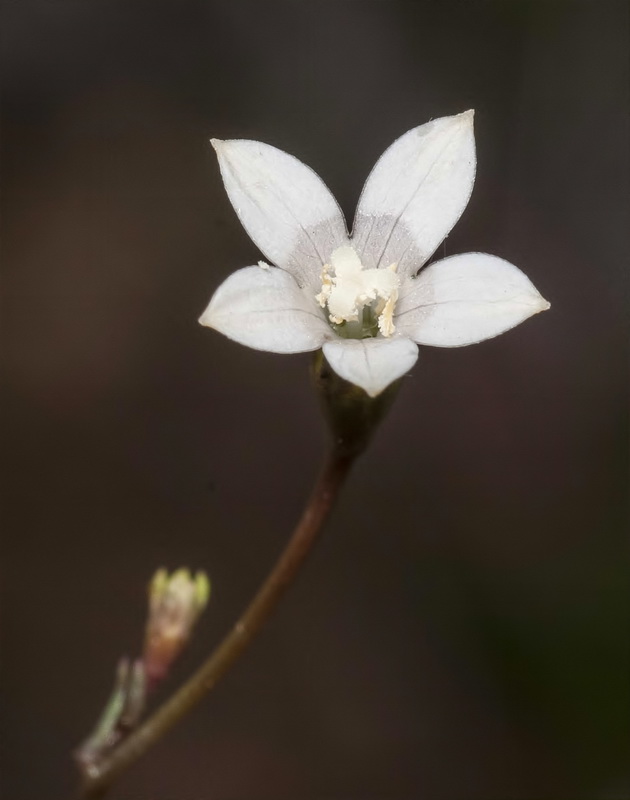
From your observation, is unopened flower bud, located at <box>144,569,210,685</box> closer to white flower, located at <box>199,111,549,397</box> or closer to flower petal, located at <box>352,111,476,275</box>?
white flower, located at <box>199,111,549,397</box>

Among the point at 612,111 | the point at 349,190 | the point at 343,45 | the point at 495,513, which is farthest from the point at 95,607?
the point at 612,111

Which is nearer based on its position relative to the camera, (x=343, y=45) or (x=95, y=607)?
(x=95, y=607)

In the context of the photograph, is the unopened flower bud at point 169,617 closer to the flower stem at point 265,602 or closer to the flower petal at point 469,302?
the flower stem at point 265,602

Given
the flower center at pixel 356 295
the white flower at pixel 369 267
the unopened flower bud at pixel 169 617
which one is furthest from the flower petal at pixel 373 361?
the unopened flower bud at pixel 169 617

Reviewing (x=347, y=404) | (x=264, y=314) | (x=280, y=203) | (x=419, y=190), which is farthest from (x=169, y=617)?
(x=419, y=190)

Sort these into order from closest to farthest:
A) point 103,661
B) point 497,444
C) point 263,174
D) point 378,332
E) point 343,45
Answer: point 263,174
point 378,332
point 103,661
point 497,444
point 343,45

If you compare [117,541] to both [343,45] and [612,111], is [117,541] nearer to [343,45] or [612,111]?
[343,45]

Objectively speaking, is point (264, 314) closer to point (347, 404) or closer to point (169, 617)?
point (347, 404)
